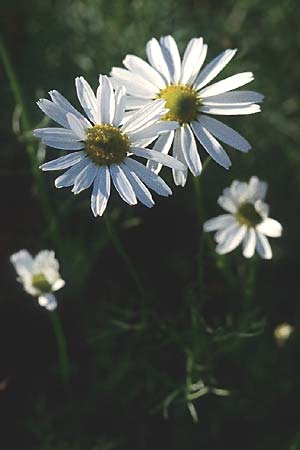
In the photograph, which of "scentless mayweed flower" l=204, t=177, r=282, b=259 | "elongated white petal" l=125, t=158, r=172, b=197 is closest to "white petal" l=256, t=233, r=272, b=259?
"scentless mayweed flower" l=204, t=177, r=282, b=259

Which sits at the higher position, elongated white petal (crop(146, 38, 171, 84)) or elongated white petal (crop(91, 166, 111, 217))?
elongated white petal (crop(146, 38, 171, 84))

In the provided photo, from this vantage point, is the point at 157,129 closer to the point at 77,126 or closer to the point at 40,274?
the point at 77,126

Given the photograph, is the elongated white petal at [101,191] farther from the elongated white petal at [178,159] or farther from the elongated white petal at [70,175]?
the elongated white petal at [178,159]

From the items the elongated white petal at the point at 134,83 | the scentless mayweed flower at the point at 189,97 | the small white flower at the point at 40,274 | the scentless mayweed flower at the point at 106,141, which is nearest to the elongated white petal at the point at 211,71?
the scentless mayweed flower at the point at 189,97

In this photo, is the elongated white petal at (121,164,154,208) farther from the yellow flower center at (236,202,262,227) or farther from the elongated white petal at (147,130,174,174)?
the yellow flower center at (236,202,262,227)

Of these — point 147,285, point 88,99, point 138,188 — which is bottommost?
point 147,285

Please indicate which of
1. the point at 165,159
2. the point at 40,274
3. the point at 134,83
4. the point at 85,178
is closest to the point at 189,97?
the point at 134,83
